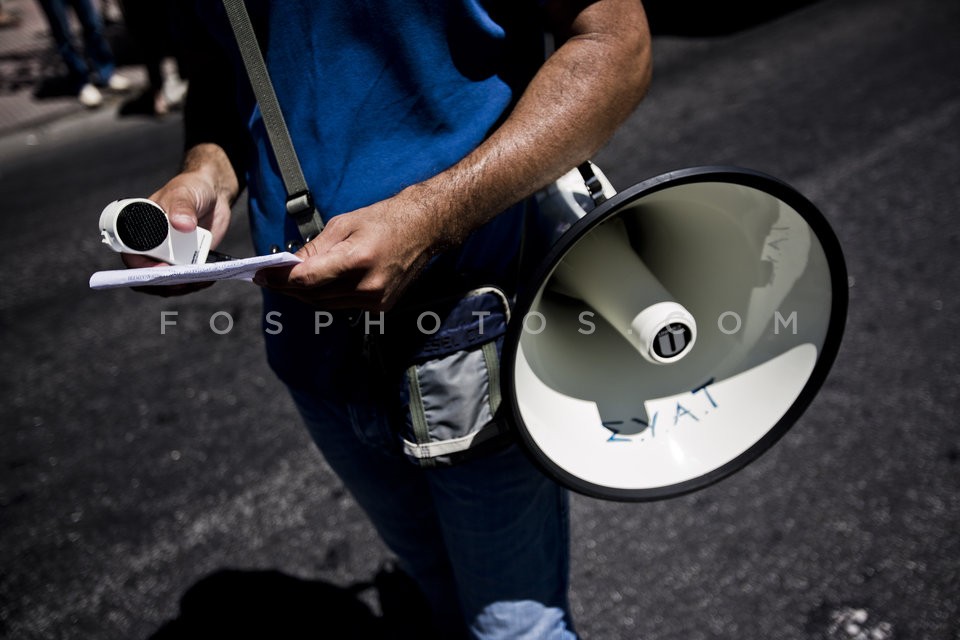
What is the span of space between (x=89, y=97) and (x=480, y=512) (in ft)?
17.6

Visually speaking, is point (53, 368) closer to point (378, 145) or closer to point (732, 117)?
point (378, 145)

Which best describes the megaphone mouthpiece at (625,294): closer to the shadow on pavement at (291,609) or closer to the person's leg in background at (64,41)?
the shadow on pavement at (291,609)

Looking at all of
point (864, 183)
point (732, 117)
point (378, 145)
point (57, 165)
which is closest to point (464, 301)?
point (378, 145)

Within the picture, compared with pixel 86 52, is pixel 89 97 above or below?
below

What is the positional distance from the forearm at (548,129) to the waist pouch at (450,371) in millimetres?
115

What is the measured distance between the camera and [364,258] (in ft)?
3.08

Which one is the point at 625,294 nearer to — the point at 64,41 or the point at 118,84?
the point at 118,84

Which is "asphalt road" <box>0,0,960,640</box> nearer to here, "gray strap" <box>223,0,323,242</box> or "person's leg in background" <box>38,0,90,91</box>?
"gray strap" <box>223,0,323,242</box>

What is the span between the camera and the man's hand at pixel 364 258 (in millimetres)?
932

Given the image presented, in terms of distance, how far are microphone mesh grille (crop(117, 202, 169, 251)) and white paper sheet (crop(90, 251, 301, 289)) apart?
6 cm

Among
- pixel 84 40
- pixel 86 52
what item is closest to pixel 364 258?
pixel 84 40

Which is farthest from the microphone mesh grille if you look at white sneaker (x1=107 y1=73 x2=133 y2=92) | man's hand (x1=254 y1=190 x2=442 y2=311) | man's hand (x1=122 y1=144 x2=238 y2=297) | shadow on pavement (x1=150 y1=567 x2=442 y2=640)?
white sneaker (x1=107 y1=73 x2=133 y2=92)

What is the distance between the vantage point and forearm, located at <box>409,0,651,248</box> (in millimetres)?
1002

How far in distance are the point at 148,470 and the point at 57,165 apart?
3029 millimetres
